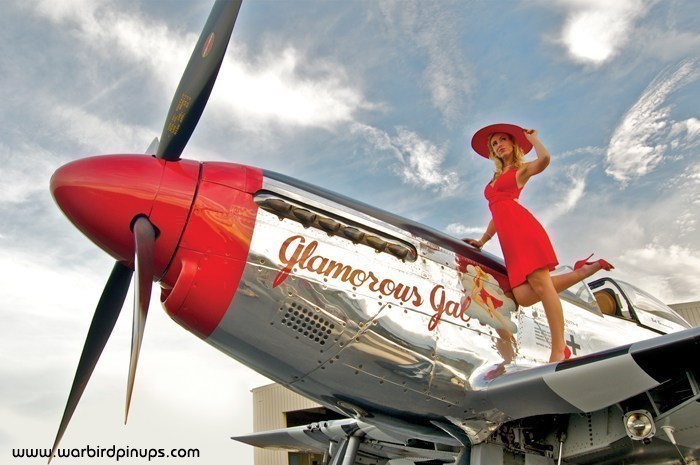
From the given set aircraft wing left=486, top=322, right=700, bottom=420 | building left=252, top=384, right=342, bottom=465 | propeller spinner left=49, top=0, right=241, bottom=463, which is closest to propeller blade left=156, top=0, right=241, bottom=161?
propeller spinner left=49, top=0, right=241, bottom=463

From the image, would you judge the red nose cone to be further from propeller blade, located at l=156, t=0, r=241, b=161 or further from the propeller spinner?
propeller blade, located at l=156, t=0, r=241, b=161

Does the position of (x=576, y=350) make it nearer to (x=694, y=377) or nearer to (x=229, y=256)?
(x=694, y=377)

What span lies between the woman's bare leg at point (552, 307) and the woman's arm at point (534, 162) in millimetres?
723

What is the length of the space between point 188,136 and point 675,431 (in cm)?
415

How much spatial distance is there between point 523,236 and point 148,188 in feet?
8.67

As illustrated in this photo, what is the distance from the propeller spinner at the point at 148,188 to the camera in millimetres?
3443

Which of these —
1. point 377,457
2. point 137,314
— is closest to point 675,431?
point 377,457

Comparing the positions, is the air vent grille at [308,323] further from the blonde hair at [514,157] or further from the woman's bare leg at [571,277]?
the blonde hair at [514,157]

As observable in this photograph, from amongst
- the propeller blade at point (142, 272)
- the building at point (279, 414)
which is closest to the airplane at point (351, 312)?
the propeller blade at point (142, 272)

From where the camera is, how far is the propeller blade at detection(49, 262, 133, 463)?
4.20 metres

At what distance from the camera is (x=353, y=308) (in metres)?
3.75

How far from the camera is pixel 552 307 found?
13.7ft

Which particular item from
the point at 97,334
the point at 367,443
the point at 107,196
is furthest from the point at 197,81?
the point at 367,443

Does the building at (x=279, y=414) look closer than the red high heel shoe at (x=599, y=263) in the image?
No
